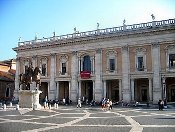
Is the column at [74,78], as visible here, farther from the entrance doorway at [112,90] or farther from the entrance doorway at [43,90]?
the entrance doorway at [43,90]

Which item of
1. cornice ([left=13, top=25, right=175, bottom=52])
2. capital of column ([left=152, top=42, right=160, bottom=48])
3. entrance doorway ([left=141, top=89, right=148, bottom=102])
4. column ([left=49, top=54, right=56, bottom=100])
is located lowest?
entrance doorway ([left=141, top=89, right=148, bottom=102])

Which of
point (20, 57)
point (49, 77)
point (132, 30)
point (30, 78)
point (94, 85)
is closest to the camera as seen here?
point (30, 78)

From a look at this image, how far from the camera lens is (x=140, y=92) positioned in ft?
146

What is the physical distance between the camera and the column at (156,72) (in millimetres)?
39906

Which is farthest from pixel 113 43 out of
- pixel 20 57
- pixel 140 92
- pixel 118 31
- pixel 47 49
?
pixel 20 57

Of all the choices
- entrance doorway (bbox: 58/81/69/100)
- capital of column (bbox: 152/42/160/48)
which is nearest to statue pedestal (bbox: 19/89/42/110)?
entrance doorway (bbox: 58/81/69/100)

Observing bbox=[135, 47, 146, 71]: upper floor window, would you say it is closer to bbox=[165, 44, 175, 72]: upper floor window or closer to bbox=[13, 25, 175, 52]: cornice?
bbox=[13, 25, 175, 52]: cornice

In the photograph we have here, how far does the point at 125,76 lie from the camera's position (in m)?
42.6

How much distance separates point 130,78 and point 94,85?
6.41m

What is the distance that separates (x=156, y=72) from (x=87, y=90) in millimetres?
14169

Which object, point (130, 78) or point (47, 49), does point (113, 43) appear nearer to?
point (130, 78)

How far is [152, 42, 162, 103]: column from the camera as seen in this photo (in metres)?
39.9

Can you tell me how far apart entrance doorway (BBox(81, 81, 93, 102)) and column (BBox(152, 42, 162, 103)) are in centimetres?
1305

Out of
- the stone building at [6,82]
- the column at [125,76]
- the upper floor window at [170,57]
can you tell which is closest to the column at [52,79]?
the stone building at [6,82]
